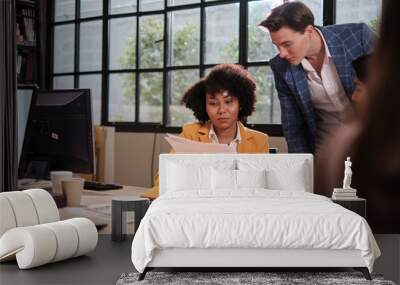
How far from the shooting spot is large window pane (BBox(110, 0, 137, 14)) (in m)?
6.65

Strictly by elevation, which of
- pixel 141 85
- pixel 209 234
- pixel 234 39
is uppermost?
pixel 234 39

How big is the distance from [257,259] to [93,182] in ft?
8.32

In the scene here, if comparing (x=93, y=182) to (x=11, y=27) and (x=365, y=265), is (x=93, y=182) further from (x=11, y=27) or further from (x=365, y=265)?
(x=365, y=265)

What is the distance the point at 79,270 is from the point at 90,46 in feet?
10.4

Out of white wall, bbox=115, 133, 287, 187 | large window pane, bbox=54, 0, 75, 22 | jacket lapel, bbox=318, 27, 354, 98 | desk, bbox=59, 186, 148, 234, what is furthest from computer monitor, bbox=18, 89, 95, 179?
jacket lapel, bbox=318, 27, 354, 98

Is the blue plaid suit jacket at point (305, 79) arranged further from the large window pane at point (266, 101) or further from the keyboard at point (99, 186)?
the keyboard at point (99, 186)

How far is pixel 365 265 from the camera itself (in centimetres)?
410

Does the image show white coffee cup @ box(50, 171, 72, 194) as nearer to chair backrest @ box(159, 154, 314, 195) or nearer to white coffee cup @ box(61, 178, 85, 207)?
white coffee cup @ box(61, 178, 85, 207)

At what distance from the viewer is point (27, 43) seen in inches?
272

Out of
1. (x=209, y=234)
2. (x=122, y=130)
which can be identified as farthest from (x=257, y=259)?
(x=122, y=130)

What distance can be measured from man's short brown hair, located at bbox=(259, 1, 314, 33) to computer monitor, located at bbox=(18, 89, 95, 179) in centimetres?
199

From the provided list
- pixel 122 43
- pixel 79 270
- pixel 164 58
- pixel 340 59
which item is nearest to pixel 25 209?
pixel 79 270

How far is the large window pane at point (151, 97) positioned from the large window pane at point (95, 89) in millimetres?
520

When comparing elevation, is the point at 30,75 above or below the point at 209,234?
above
